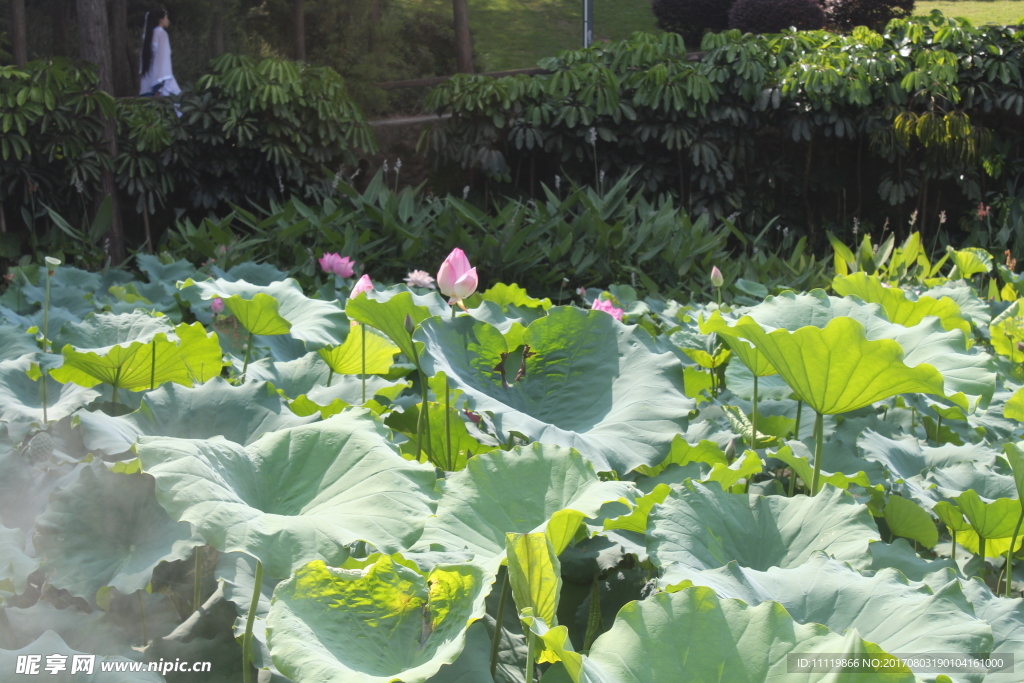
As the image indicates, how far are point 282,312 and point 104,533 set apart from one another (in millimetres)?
718

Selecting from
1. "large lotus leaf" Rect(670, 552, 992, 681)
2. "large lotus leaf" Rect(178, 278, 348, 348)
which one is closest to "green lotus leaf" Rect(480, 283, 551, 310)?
"large lotus leaf" Rect(178, 278, 348, 348)

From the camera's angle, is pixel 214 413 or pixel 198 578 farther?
pixel 214 413

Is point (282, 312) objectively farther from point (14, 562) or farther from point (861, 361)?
point (861, 361)

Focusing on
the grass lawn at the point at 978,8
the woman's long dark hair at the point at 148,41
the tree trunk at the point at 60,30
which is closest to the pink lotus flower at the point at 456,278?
→ the woman's long dark hair at the point at 148,41

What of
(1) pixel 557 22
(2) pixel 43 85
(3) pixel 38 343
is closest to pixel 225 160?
(2) pixel 43 85

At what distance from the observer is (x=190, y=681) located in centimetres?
62

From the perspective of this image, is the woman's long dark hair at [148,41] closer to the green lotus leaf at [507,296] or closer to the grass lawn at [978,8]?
the green lotus leaf at [507,296]

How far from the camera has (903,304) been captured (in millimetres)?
1480

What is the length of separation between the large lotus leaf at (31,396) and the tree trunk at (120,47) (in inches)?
340

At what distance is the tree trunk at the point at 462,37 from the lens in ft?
29.9

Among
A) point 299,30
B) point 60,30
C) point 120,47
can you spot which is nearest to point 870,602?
point 120,47

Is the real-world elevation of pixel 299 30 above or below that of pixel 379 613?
above

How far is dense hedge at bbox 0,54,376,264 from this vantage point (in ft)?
16.0

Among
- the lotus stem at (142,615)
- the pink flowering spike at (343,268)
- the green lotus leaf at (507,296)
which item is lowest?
the pink flowering spike at (343,268)
